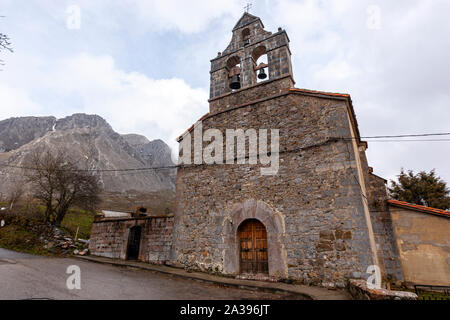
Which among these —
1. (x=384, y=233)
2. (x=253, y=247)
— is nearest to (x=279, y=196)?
(x=253, y=247)

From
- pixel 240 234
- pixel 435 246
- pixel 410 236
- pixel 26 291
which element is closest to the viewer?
pixel 26 291

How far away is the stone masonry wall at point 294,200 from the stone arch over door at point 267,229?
0.09 feet

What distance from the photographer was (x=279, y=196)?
687 cm

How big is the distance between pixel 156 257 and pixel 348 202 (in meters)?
6.98

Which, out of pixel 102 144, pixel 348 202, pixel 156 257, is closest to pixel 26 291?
pixel 156 257

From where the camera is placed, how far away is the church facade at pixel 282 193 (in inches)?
232

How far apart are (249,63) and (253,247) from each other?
22.0 ft

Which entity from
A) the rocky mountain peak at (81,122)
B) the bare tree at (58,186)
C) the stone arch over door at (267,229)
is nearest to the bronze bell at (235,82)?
the stone arch over door at (267,229)

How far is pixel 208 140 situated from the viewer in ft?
29.6

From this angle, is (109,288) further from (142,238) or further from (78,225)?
(78,225)

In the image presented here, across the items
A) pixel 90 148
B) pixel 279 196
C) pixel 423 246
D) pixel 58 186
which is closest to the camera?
pixel 423 246

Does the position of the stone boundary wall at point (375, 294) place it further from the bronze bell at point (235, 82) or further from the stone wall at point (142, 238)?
the bronze bell at point (235, 82)
